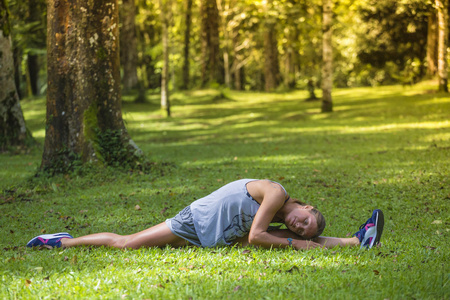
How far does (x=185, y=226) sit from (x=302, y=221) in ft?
4.19

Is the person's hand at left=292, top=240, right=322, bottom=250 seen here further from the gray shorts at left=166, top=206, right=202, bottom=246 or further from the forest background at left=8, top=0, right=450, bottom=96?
the forest background at left=8, top=0, right=450, bottom=96

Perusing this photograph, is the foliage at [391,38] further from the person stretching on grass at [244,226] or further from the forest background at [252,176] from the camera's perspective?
the person stretching on grass at [244,226]

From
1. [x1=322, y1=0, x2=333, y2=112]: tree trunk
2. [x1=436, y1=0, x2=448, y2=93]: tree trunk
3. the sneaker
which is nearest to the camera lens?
the sneaker

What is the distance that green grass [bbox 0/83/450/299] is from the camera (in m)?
3.93

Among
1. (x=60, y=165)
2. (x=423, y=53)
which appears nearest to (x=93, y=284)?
(x=60, y=165)

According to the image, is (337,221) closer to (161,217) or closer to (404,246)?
(404,246)

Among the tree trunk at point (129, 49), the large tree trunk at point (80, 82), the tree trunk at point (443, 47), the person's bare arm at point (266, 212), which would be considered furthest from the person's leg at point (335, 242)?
the tree trunk at point (129, 49)

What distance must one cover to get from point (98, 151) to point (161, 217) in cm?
365

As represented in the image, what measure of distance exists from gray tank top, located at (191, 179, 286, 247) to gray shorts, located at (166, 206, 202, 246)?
0.07 metres

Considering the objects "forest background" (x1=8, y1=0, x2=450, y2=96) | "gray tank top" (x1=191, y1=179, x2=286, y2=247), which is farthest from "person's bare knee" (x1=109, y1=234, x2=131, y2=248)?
"forest background" (x1=8, y1=0, x2=450, y2=96)

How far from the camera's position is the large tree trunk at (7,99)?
13922 millimetres

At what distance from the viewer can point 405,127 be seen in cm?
1791

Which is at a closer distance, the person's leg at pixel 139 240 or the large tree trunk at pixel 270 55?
the person's leg at pixel 139 240

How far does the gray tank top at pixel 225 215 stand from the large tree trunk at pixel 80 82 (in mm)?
5613
